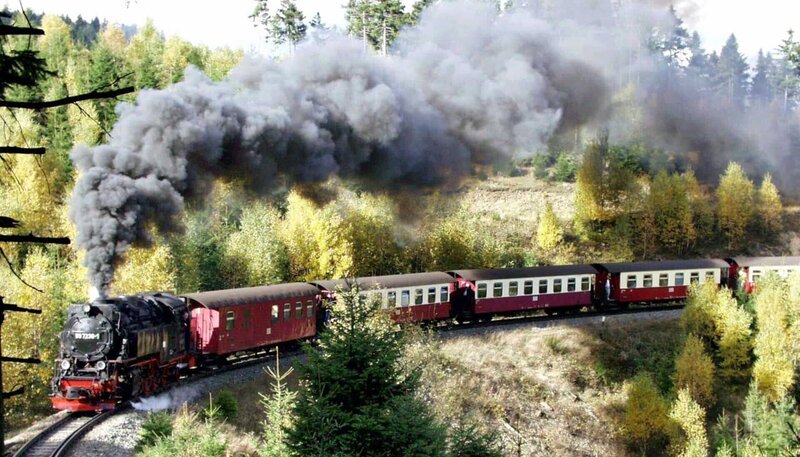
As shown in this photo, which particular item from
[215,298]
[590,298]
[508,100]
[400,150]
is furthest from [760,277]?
[215,298]

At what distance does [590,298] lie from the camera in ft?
118

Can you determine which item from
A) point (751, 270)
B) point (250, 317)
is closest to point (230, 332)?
point (250, 317)

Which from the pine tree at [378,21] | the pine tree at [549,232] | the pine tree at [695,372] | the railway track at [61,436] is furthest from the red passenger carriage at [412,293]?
the pine tree at [378,21]

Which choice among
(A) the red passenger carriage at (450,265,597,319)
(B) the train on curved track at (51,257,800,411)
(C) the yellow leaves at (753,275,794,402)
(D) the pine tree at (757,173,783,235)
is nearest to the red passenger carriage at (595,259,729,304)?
(B) the train on curved track at (51,257,800,411)

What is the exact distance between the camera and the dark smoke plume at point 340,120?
18.1 metres

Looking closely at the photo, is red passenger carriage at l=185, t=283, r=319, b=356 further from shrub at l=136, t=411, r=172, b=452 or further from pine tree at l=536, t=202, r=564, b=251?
pine tree at l=536, t=202, r=564, b=251

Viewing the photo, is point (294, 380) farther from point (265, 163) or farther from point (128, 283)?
point (128, 283)

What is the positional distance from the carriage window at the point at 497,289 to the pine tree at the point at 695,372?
8.24 meters

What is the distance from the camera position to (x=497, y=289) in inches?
1277

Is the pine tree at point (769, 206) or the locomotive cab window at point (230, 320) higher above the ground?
the pine tree at point (769, 206)

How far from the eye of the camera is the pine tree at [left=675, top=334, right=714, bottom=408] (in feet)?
110

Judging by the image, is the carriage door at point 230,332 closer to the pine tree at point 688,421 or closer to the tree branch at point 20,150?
the pine tree at point 688,421

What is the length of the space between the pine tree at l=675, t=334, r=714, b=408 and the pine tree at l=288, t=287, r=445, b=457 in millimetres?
25016

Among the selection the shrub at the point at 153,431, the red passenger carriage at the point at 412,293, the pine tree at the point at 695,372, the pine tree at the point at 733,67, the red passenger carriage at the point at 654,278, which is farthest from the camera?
the pine tree at the point at 733,67
